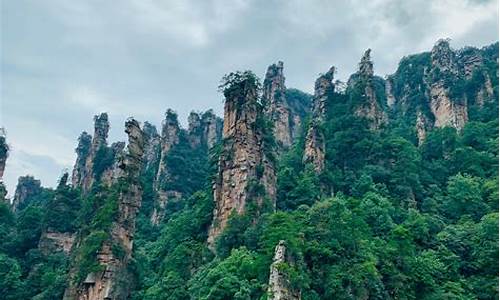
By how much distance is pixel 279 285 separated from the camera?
2566 centimetres

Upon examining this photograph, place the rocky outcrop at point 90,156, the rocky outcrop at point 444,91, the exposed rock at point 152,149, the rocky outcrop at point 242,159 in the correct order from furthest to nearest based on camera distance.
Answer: the exposed rock at point 152,149, the rocky outcrop at point 90,156, the rocky outcrop at point 444,91, the rocky outcrop at point 242,159

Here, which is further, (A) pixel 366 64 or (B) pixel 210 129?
(B) pixel 210 129

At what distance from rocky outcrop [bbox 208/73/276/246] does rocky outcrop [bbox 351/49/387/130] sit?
15.3 metres

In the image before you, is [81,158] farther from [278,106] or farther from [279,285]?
[279,285]

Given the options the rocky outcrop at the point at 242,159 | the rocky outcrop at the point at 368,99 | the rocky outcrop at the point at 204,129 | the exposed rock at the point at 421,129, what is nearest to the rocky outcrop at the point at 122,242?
the rocky outcrop at the point at 242,159

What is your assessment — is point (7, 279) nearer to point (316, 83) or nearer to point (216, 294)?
point (216, 294)

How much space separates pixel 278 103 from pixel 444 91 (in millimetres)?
20061

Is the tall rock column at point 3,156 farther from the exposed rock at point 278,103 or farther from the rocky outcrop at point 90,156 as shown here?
the exposed rock at point 278,103

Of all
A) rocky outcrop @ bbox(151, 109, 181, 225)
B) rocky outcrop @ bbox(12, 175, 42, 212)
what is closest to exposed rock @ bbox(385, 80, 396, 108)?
rocky outcrop @ bbox(151, 109, 181, 225)

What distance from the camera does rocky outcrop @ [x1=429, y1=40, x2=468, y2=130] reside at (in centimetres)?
5700

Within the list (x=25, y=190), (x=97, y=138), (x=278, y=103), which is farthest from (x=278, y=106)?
(x=25, y=190)

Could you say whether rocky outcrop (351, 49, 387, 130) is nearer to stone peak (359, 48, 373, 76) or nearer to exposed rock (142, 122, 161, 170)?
stone peak (359, 48, 373, 76)

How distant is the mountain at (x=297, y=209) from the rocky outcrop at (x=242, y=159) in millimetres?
100

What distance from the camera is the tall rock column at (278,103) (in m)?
66.6
